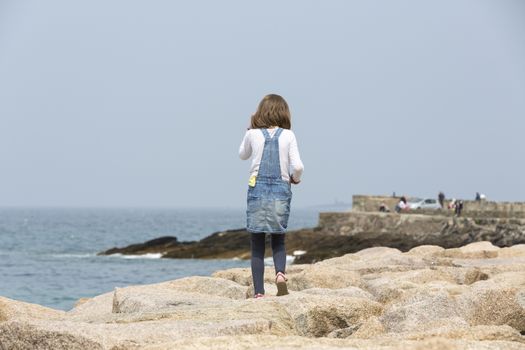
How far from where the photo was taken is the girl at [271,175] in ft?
19.4

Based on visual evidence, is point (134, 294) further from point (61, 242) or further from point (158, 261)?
point (61, 242)

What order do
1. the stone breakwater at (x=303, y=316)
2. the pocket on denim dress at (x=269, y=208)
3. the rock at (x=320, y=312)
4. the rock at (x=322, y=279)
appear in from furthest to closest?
the rock at (x=322, y=279) < the pocket on denim dress at (x=269, y=208) < the rock at (x=320, y=312) < the stone breakwater at (x=303, y=316)

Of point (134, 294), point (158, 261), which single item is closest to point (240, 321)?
point (134, 294)

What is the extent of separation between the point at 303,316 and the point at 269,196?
0.81m

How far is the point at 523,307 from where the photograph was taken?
5.95 meters

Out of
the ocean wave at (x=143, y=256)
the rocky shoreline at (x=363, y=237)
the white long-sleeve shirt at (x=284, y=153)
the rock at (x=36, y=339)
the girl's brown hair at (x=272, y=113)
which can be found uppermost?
the girl's brown hair at (x=272, y=113)

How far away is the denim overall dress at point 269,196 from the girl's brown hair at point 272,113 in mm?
59

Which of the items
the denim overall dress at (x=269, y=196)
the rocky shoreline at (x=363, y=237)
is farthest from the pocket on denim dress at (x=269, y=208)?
the rocky shoreline at (x=363, y=237)

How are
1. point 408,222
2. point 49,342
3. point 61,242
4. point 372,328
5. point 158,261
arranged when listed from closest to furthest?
point 49,342
point 372,328
point 158,261
point 408,222
point 61,242

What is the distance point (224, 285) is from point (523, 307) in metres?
2.19

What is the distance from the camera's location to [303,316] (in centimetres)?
550

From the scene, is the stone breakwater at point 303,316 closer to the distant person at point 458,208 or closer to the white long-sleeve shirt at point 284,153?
the white long-sleeve shirt at point 284,153

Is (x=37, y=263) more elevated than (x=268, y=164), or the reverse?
(x=268, y=164)

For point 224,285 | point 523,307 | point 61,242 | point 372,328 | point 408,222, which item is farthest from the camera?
point 61,242
